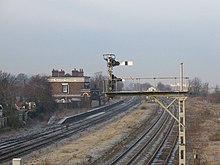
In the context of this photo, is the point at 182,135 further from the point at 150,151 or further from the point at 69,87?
the point at 69,87

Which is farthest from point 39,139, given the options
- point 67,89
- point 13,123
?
point 67,89

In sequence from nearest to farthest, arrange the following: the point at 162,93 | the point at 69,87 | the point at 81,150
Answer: the point at 162,93 < the point at 81,150 < the point at 69,87

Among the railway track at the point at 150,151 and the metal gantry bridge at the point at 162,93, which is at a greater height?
the metal gantry bridge at the point at 162,93

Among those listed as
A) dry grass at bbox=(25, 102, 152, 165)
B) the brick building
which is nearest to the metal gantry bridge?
dry grass at bbox=(25, 102, 152, 165)

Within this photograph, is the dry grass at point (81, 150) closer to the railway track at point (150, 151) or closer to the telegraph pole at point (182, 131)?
the railway track at point (150, 151)

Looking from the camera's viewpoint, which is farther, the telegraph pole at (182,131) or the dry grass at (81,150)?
the dry grass at (81,150)

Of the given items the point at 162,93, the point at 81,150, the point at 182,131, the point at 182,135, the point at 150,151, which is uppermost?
the point at 162,93

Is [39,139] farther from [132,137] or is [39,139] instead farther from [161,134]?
[161,134]

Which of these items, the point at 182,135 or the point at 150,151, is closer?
the point at 182,135

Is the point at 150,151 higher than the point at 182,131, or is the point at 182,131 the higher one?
the point at 182,131

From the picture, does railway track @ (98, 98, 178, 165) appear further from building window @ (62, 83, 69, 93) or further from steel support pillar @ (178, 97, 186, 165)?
building window @ (62, 83, 69, 93)

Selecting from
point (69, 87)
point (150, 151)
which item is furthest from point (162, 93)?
point (69, 87)

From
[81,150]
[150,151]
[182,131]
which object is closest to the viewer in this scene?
[182,131]

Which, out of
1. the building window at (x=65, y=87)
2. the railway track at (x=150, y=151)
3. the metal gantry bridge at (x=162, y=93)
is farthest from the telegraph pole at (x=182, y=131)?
the building window at (x=65, y=87)
